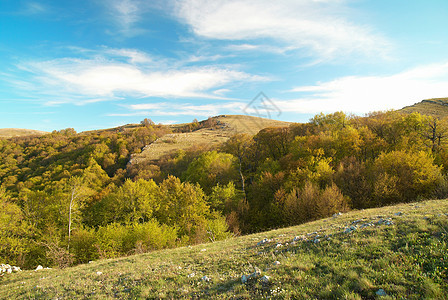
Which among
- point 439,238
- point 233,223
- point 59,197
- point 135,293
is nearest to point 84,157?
point 59,197

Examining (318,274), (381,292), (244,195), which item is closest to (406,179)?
(244,195)

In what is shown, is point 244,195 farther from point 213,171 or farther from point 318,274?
point 318,274

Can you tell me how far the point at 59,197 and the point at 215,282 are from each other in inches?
2099

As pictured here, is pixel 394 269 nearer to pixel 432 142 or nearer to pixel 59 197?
pixel 432 142

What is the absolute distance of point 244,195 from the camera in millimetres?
50812

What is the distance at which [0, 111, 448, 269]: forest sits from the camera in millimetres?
29047

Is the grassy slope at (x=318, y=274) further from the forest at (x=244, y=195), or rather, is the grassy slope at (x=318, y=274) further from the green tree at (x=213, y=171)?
the green tree at (x=213, y=171)

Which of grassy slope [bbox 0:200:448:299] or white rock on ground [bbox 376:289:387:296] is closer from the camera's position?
white rock on ground [bbox 376:289:387:296]

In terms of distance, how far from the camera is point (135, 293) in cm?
836

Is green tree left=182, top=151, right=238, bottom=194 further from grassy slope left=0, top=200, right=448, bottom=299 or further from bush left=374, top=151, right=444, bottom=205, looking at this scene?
grassy slope left=0, top=200, right=448, bottom=299

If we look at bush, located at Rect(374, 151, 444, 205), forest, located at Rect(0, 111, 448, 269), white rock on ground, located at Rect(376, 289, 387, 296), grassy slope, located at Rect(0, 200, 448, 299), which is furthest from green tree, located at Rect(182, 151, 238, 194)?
white rock on ground, located at Rect(376, 289, 387, 296)

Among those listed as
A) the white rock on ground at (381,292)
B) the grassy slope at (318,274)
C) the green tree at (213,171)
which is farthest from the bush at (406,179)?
the white rock on ground at (381,292)

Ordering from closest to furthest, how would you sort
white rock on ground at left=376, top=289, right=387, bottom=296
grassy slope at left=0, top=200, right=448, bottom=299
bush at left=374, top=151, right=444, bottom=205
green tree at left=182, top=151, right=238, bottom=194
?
1. white rock on ground at left=376, top=289, right=387, bottom=296
2. grassy slope at left=0, top=200, right=448, bottom=299
3. bush at left=374, top=151, right=444, bottom=205
4. green tree at left=182, top=151, right=238, bottom=194

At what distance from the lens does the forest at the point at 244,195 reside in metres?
29.0
